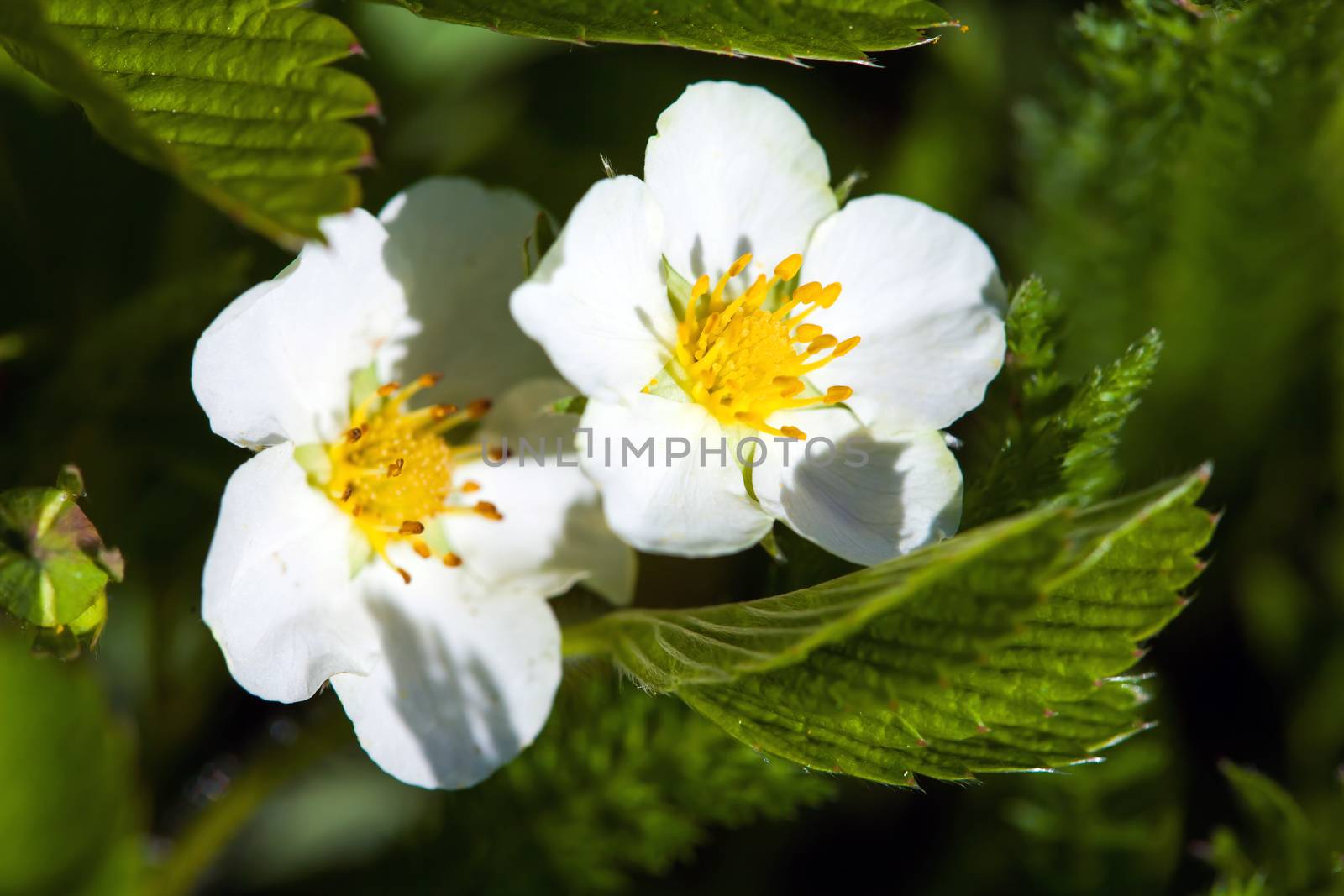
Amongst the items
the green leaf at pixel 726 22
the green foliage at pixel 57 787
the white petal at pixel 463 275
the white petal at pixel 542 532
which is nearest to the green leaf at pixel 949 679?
the white petal at pixel 542 532

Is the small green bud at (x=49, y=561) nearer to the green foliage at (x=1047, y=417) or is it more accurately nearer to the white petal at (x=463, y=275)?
the white petal at (x=463, y=275)

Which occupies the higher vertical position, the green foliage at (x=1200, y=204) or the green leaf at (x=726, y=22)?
the green leaf at (x=726, y=22)

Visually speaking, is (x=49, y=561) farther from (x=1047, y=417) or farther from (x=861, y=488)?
(x=1047, y=417)

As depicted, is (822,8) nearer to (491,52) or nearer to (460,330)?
(460,330)

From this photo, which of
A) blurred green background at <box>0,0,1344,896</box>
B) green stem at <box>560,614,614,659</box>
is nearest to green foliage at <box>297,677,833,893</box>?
blurred green background at <box>0,0,1344,896</box>

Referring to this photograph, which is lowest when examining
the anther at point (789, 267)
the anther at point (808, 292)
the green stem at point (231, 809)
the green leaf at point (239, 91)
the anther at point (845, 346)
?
the green stem at point (231, 809)

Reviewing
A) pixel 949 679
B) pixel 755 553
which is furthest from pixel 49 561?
pixel 755 553

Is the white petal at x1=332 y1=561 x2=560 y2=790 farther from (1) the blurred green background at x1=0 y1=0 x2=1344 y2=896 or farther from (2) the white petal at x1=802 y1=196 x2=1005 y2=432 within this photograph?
(2) the white petal at x1=802 y1=196 x2=1005 y2=432

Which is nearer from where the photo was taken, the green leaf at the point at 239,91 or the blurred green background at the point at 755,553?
the green leaf at the point at 239,91
